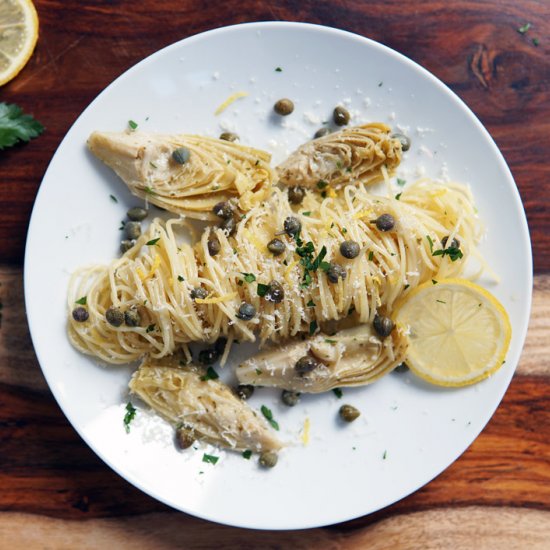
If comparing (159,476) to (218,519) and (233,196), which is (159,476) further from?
(233,196)

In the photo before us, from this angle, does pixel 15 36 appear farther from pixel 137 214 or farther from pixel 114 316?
pixel 114 316

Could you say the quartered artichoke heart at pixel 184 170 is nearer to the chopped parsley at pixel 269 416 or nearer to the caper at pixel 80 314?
the caper at pixel 80 314

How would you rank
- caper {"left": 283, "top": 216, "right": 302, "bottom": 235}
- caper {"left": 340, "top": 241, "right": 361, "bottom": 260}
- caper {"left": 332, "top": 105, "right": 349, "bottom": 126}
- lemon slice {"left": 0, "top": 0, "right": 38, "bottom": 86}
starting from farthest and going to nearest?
lemon slice {"left": 0, "top": 0, "right": 38, "bottom": 86}
caper {"left": 332, "top": 105, "right": 349, "bottom": 126}
caper {"left": 283, "top": 216, "right": 302, "bottom": 235}
caper {"left": 340, "top": 241, "right": 361, "bottom": 260}

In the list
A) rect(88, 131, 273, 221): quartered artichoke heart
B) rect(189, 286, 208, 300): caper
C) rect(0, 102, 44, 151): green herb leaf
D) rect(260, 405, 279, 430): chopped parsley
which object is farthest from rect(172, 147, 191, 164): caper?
rect(260, 405, 279, 430): chopped parsley

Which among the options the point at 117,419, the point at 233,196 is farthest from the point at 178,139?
the point at 117,419

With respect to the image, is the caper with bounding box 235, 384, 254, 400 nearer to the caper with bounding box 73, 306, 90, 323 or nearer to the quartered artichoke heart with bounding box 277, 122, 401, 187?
the caper with bounding box 73, 306, 90, 323

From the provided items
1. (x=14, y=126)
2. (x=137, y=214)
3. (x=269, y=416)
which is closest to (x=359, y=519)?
(x=269, y=416)

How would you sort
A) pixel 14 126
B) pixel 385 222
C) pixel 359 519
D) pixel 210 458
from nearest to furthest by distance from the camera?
1. pixel 385 222
2. pixel 210 458
3. pixel 14 126
4. pixel 359 519
